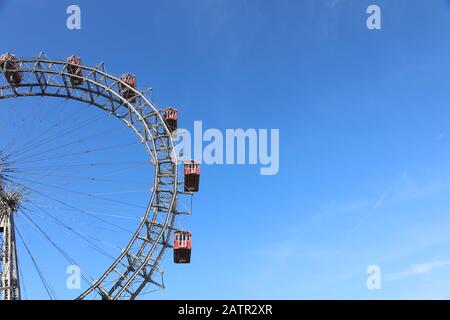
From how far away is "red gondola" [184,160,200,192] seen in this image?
36406 millimetres

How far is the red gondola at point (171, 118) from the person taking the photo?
1527 inches

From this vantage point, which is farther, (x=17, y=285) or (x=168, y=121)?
(x=168, y=121)

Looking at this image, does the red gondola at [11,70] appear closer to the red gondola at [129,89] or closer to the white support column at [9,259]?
the red gondola at [129,89]

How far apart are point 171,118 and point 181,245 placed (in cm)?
935

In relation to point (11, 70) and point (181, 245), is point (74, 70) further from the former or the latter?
point (181, 245)

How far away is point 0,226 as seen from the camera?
3338 cm

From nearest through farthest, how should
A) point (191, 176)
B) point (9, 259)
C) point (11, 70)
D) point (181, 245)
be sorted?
1. point (9, 259)
2. point (181, 245)
3. point (191, 176)
4. point (11, 70)

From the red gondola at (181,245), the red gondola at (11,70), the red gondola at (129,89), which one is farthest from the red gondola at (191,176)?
the red gondola at (11,70)

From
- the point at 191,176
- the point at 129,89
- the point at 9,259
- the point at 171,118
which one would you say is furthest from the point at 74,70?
the point at 9,259

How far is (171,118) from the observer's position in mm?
38812

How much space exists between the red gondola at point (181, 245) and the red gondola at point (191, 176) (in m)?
3.12

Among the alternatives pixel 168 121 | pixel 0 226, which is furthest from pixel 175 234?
pixel 0 226
